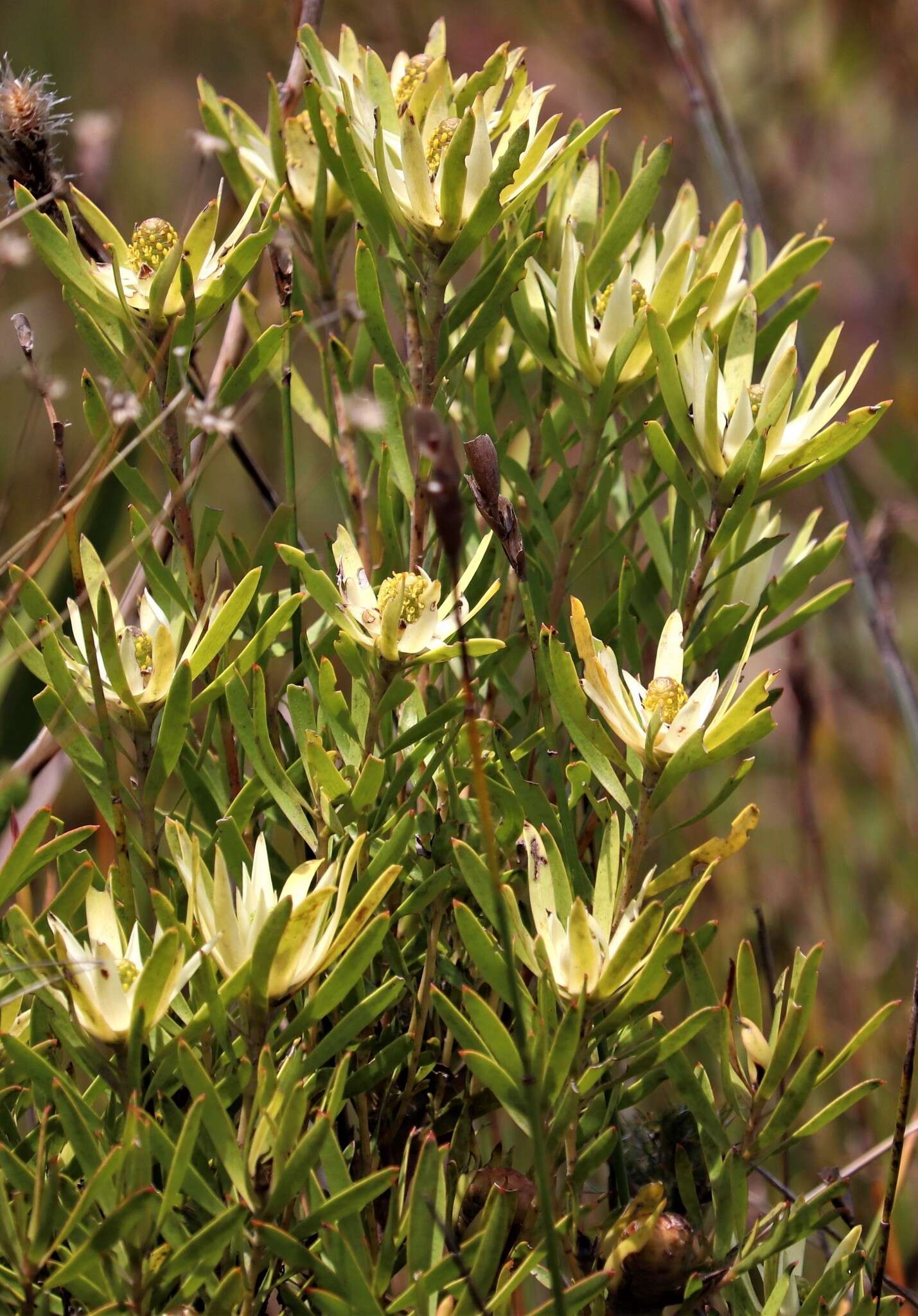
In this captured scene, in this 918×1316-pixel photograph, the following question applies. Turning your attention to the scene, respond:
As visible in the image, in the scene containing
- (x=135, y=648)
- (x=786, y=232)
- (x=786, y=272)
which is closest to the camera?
(x=135, y=648)

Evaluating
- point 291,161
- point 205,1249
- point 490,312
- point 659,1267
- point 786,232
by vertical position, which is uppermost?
point 786,232

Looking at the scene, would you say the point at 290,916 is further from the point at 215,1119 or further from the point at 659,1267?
the point at 659,1267

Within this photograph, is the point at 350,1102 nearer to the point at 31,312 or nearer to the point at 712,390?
the point at 712,390

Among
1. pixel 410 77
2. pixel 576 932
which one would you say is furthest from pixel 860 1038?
pixel 410 77

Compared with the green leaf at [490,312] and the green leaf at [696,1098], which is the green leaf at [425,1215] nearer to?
the green leaf at [696,1098]

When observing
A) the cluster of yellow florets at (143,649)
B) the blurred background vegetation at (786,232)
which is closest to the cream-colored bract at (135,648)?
the cluster of yellow florets at (143,649)

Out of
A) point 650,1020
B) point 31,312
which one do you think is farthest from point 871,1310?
point 31,312
